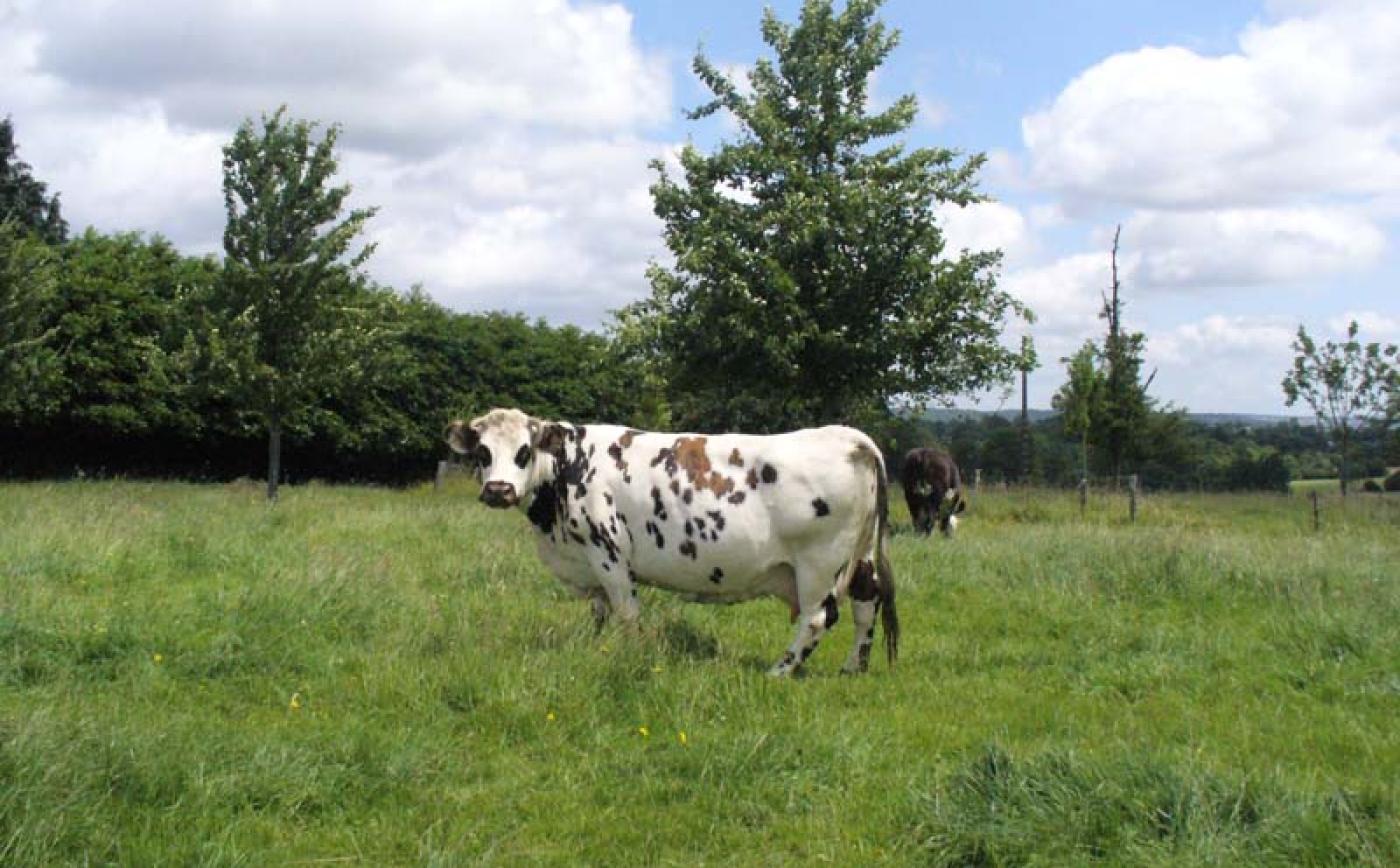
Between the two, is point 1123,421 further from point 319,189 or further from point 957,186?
point 319,189

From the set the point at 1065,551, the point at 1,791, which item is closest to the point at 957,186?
the point at 1065,551

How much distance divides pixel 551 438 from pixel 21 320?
21.1m

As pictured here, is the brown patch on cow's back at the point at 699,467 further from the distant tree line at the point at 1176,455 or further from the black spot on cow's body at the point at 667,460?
the distant tree line at the point at 1176,455

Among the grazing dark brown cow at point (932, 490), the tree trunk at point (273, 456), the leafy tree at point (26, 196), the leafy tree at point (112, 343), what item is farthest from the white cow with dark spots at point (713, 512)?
the leafy tree at point (26, 196)

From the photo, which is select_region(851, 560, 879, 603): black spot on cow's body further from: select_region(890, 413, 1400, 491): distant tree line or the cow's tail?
select_region(890, 413, 1400, 491): distant tree line

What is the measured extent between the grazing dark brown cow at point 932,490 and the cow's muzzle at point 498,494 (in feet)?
39.4

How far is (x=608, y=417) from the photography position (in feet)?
154

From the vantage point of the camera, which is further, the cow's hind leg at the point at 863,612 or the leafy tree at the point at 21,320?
the leafy tree at the point at 21,320

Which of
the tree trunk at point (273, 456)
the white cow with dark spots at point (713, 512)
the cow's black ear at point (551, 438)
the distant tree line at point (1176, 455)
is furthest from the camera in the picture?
the distant tree line at point (1176, 455)

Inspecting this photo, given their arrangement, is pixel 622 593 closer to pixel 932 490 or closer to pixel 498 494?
pixel 498 494

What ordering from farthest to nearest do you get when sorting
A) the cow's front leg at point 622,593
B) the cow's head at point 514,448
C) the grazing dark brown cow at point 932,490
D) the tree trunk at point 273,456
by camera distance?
the tree trunk at point 273,456 → the grazing dark brown cow at point 932,490 → the cow's head at point 514,448 → the cow's front leg at point 622,593

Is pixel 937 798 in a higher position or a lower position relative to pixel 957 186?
lower

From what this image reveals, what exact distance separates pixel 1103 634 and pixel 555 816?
5.74m

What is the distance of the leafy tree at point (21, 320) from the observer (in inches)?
962
